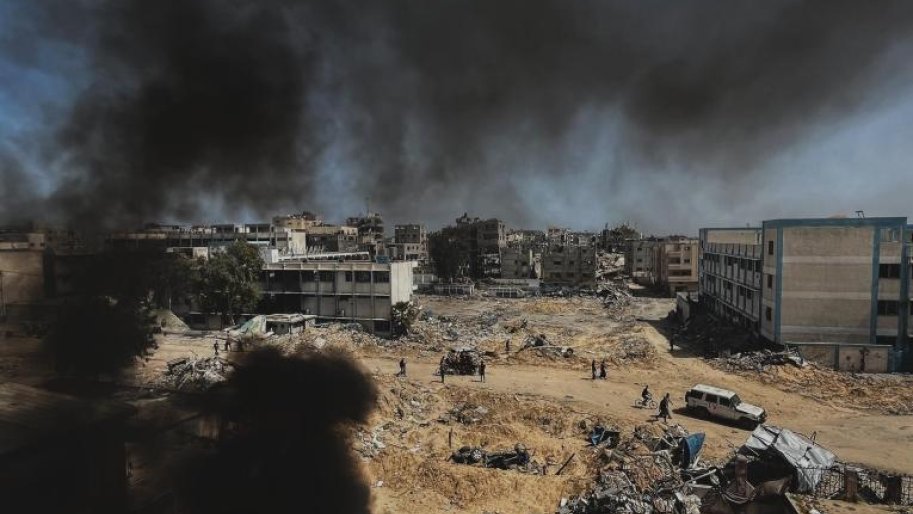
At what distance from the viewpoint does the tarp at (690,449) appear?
42.2 ft

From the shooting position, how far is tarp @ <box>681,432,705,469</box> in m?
12.9

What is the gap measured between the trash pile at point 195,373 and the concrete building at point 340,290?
1324 cm

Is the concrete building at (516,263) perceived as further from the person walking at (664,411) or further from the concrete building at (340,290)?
the person walking at (664,411)

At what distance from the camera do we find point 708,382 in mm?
22203

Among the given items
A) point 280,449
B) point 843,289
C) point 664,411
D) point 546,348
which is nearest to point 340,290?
point 546,348

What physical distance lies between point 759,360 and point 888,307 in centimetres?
654

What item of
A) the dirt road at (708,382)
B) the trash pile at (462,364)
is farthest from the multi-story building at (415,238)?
the trash pile at (462,364)

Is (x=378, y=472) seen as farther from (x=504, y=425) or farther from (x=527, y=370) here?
(x=527, y=370)

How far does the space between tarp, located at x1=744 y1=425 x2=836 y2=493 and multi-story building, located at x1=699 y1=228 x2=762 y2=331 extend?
17.6 m

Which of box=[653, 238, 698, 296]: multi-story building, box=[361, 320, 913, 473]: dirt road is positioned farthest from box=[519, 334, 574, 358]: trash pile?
box=[653, 238, 698, 296]: multi-story building

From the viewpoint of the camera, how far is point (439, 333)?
109ft

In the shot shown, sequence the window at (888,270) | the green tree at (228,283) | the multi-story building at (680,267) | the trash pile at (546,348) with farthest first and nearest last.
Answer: the multi-story building at (680,267) → the green tree at (228,283) → the trash pile at (546,348) → the window at (888,270)

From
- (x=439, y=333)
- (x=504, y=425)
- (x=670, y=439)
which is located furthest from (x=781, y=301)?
(x=439, y=333)

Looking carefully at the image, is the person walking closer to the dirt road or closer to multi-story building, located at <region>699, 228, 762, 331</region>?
the dirt road
